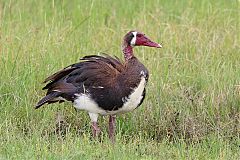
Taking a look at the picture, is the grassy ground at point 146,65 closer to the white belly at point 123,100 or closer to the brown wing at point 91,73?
the white belly at point 123,100

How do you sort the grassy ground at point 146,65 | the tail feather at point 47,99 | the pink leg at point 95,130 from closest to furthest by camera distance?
the grassy ground at point 146,65
the pink leg at point 95,130
the tail feather at point 47,99

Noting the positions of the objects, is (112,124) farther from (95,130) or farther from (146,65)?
(146,65)

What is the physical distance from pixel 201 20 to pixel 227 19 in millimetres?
351

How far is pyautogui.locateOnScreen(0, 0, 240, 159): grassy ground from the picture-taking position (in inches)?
275

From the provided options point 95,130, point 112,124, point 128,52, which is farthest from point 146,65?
point 95,130

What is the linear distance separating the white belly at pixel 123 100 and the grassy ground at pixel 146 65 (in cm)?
28

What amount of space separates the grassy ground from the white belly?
28 cm

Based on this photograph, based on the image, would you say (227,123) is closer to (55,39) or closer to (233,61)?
(233,61)

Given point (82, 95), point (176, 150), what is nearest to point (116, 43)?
point (82, 95)

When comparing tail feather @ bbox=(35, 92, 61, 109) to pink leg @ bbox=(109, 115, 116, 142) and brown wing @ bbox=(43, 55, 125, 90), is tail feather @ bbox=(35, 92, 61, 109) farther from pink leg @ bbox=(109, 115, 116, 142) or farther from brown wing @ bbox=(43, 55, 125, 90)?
pink leg @ bbox=(109, 115, 116, 142)

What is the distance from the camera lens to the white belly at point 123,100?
287 inches

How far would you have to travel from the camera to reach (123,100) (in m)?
7.29

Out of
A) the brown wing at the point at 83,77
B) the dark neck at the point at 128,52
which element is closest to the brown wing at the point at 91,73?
the brown wing at the point at 83,77

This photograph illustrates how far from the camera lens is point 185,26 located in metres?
9.45
